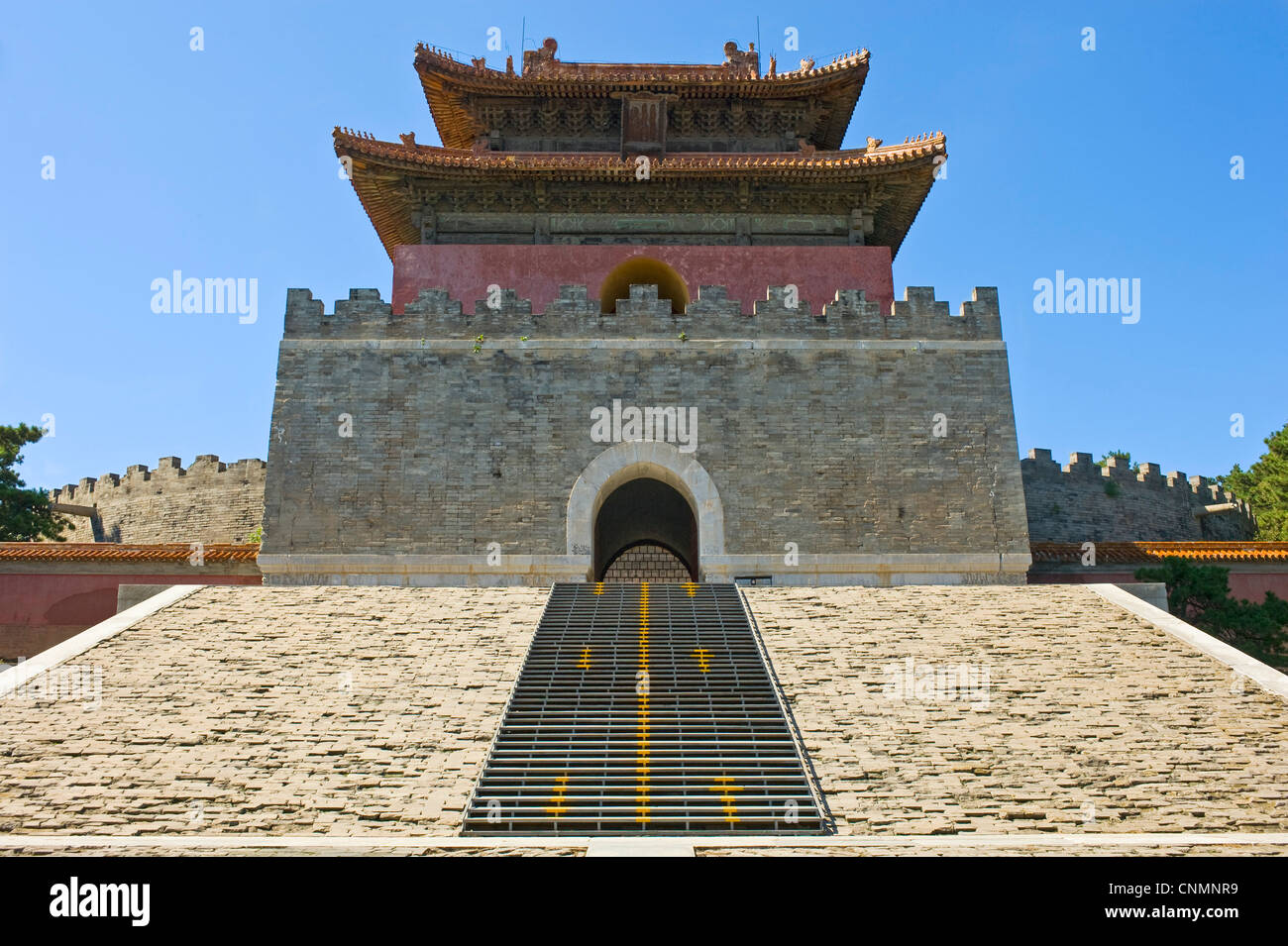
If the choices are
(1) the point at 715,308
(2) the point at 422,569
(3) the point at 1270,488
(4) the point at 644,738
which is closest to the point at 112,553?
(2) the point at 422,569

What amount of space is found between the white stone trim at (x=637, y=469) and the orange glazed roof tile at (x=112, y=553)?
4768mm

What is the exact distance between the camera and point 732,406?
15141 millimetres

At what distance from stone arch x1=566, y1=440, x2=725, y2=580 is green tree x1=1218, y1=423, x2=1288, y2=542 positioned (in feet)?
47.0

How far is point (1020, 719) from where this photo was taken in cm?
936

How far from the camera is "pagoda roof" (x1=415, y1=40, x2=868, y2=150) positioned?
723 inches

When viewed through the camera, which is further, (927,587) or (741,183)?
(741,183)

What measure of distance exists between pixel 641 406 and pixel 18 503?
41.2ft

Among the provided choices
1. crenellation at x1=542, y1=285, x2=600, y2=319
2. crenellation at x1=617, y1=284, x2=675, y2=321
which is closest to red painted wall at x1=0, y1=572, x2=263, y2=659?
crenellation at x1=542, y1=285, x2=600, y2=319

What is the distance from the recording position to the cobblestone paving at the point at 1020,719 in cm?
781

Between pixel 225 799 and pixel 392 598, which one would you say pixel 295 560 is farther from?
pixel 225 799

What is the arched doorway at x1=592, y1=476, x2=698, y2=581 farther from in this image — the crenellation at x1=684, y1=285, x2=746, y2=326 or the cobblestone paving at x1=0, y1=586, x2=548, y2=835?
the cobblestone paving at x1=0, y1=586, x2=548, y2=835

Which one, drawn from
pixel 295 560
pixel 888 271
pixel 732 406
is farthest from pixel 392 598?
pixel 888 271

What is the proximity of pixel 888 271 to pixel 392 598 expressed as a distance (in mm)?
9689

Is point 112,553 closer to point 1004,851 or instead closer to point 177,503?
point 177,503
